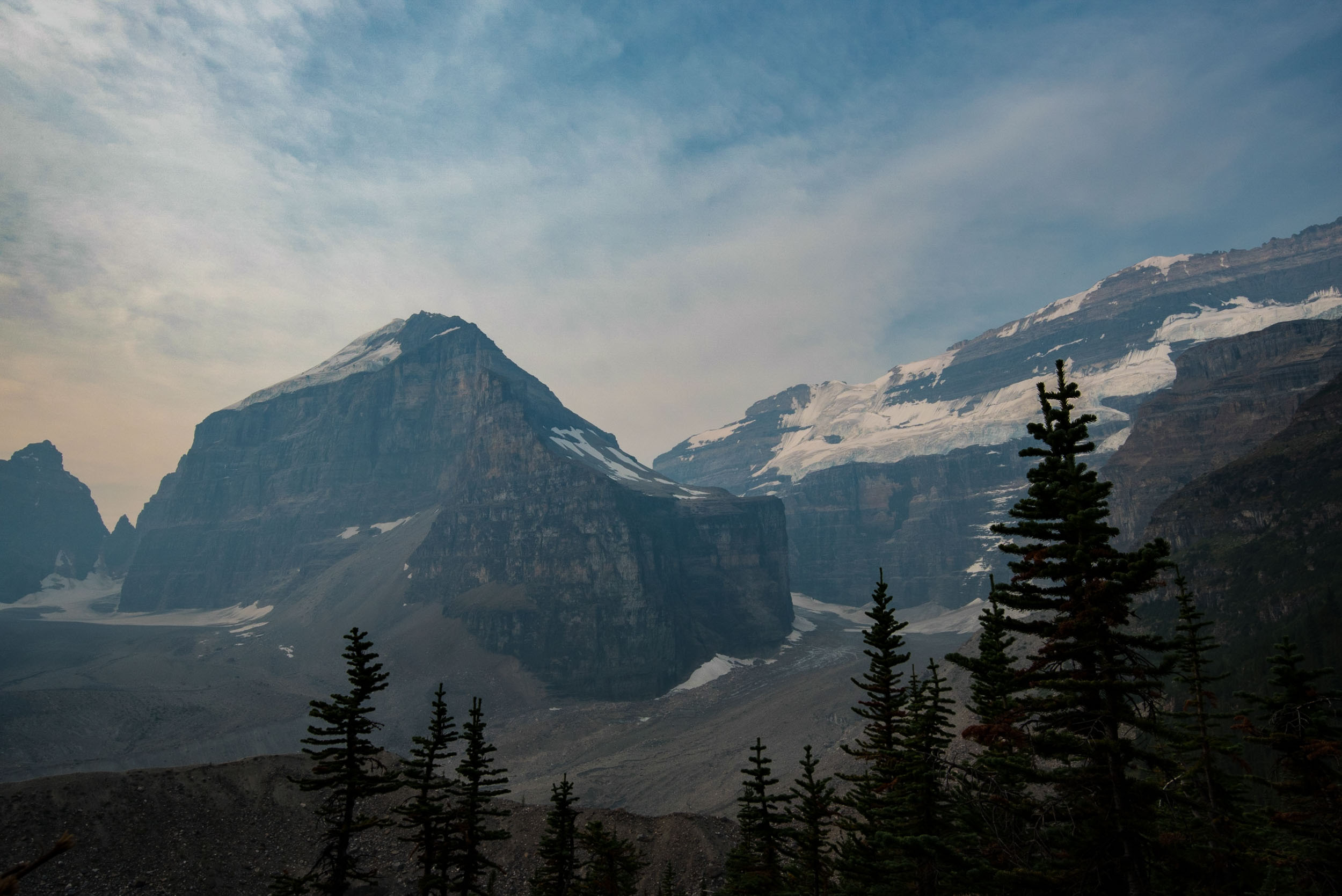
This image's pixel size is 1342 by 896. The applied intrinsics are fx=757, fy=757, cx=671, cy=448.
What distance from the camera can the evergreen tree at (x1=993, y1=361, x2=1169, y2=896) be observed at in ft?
49.4

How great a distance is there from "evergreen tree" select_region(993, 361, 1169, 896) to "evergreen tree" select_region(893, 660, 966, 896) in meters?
4.61

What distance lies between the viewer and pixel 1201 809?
81.1 ft

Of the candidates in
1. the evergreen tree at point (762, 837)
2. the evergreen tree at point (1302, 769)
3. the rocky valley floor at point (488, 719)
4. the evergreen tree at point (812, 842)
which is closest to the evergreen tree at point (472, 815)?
the evergreen tree at point (762, 837)

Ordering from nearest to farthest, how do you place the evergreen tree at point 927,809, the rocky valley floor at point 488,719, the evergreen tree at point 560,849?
the evergreen tree at point 927,809 → the evergreen tree at point 560,849 → the rocky valley floor at point 488,719

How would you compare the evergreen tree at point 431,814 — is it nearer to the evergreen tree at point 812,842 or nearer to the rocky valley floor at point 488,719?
the evergreen tree at point 812,842

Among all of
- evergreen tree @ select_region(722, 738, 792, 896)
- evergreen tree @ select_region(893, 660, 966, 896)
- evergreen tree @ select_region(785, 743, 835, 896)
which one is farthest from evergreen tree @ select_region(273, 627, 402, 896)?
evergreen tree @ select_region(893, 660, 966, 896)

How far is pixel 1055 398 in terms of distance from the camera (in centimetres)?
1717

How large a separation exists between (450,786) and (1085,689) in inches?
1049

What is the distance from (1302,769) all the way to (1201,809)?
4.21 meters

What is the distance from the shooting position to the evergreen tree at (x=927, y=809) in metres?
20.5

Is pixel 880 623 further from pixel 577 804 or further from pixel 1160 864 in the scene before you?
pixel 577 804

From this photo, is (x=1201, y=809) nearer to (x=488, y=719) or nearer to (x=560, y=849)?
(x=560, y=849)

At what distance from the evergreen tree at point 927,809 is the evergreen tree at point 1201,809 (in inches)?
202

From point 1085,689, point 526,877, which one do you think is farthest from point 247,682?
point 1085,689
